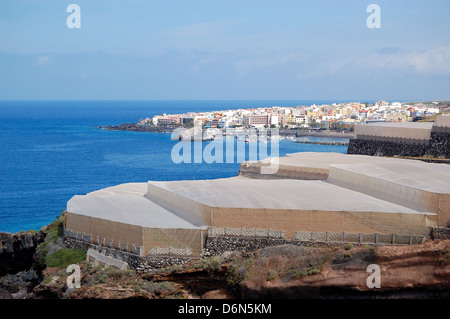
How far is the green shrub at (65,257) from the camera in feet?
62.7

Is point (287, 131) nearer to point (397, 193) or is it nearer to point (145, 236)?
point (397, 193)

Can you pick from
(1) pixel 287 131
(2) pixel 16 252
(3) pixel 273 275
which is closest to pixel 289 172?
(3) pixel 273 275

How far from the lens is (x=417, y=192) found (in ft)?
55.3

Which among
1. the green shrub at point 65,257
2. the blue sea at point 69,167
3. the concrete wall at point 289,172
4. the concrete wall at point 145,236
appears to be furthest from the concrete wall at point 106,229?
the blue sea at point 69,167

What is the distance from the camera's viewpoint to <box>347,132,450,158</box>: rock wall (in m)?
26.4

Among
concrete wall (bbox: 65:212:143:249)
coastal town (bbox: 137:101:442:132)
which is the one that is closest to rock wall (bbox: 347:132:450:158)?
concrete wall (bbox: 65:212:143:249)

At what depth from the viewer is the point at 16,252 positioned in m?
25.2

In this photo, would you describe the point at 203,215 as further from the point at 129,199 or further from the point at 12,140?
the point at 12,140

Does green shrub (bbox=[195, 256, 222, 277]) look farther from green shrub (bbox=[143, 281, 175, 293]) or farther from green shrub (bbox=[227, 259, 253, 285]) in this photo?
green shrub (bbox=[143, 281, 175, 293])

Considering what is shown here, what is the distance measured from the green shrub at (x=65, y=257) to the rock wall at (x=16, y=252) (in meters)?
5.03

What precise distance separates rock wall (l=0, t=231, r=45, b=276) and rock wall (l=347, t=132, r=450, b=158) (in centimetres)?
1568

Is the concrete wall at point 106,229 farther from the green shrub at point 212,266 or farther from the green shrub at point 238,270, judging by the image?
the green shrub at point 238,270

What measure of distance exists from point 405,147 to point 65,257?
1582 centimetres

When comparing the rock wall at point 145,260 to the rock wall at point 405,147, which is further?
the rock wall at point 405,147
